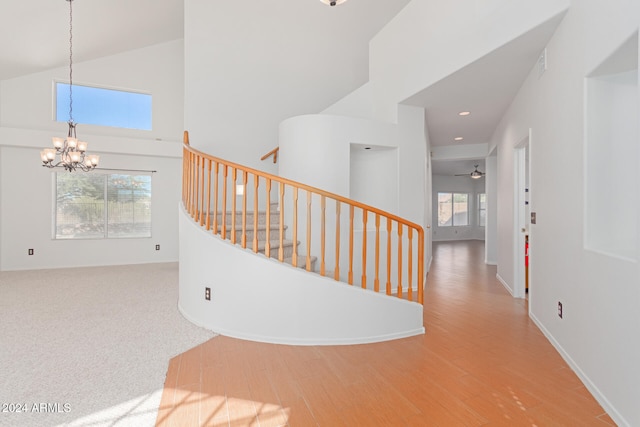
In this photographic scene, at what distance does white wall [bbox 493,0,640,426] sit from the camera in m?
1.66

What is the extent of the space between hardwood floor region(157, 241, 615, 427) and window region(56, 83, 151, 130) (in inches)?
237

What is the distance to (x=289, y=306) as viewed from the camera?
2.63 meters

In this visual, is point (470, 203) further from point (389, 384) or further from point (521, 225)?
point (389, 384)

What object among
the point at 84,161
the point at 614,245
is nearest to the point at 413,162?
the point at 614,245

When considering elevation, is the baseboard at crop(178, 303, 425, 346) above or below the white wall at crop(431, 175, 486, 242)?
below

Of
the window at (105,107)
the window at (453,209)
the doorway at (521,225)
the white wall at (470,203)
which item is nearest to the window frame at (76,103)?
the window at (105,107)

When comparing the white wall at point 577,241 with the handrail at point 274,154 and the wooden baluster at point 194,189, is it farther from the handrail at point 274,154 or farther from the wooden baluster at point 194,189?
the handrail at point 274,154

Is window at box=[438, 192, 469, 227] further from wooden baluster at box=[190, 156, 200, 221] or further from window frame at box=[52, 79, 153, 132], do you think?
wooden baluster at box=[190, 156, 200, 221]

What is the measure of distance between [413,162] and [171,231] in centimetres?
552

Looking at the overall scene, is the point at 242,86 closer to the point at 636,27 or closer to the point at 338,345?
the point at 338,345

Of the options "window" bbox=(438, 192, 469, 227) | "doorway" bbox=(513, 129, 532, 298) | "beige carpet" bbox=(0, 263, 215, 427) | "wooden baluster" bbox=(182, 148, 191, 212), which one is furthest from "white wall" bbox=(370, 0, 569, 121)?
"window" bbox=(438, 192, 469, 227)

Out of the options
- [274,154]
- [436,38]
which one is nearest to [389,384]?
[436,38]

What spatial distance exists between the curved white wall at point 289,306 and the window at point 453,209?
10.2 meters

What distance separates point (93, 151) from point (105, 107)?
959 mm
